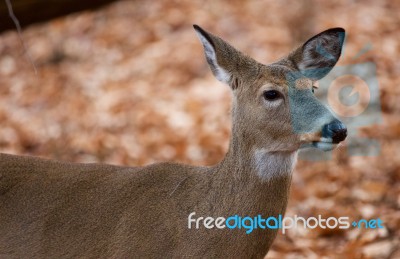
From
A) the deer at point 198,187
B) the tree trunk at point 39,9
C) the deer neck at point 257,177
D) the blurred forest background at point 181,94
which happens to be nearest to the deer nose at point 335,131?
the deer at point 198,187

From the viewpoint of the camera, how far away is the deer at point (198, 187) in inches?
171

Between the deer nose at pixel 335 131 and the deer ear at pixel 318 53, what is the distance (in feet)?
2.30

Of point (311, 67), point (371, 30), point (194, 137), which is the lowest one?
point (194, 137)

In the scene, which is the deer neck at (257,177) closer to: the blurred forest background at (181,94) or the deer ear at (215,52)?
the deer ear at (215,52)

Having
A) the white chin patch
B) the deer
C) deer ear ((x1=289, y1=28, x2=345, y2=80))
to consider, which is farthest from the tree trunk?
the white chin patch

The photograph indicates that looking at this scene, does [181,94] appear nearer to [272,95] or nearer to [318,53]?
[318,53]

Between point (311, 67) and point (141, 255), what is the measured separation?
1.51 m

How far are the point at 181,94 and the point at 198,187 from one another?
17.0 feet

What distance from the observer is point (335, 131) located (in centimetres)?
400

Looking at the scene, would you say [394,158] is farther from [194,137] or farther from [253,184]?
[253,184]

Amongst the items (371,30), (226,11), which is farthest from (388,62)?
(226,11)

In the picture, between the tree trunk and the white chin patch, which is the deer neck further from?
the tree trunk

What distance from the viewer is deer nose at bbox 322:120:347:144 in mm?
3977

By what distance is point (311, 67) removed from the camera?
4.76 m
